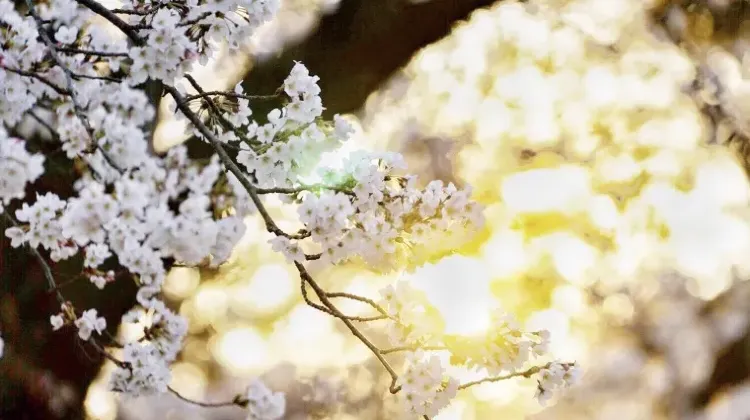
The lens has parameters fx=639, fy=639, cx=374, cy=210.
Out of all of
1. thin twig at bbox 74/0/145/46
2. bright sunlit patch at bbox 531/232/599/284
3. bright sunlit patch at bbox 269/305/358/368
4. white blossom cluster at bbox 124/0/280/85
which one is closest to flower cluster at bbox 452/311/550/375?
white blossom cluster at bbox 124/0/280/85

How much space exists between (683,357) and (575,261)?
6.66 ft

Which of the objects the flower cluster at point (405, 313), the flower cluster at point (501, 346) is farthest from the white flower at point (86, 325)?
the flower cluster at point (501, 346)

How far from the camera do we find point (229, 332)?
200 inches

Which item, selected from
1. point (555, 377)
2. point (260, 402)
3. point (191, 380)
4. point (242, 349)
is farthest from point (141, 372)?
point (191, 380)

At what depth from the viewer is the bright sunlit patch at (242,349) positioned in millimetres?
5059

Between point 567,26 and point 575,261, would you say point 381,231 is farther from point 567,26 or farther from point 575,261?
point 575,261

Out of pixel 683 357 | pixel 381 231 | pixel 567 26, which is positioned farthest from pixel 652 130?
pixel 381 231

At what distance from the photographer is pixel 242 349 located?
5.12 m

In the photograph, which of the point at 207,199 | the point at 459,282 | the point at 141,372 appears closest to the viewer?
the point at 207,199

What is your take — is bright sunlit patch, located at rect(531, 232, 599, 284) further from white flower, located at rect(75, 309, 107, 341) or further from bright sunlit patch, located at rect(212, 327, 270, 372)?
white flower, located at rect(75, 309, 107, 341)

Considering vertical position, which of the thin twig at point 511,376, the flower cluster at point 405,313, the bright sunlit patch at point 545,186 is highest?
the bright sunlit patch at point 545,186

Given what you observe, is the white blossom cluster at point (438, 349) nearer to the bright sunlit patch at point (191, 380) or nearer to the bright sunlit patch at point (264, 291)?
the bright sunlit patch at point (264, 291)

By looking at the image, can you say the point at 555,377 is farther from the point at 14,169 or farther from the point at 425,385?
the point at 14,169

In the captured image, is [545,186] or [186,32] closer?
[186,32]
